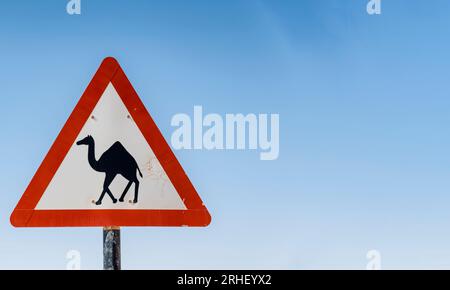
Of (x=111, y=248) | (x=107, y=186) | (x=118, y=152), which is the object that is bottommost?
(x=111, y=248)

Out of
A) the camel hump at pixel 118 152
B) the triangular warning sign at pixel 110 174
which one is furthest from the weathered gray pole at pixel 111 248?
the camel hump at pixel 118 152

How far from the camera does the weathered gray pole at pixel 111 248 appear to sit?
1902 mm

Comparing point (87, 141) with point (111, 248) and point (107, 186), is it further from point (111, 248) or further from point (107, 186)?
point (111, 248)

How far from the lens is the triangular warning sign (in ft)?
6.42

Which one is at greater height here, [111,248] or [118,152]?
[118,152]

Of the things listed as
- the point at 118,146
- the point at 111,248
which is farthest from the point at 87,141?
the point at 111,248

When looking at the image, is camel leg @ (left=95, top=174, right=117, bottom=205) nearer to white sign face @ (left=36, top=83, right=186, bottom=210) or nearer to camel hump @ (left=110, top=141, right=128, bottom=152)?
white sign face @ (left=36, top=83, right=186, bottom=210)

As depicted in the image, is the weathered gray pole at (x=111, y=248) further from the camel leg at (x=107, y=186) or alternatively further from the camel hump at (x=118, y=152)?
the camel hump at (x=118, y=152)

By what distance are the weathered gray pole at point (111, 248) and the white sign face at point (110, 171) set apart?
9 centimetres

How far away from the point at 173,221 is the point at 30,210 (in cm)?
52

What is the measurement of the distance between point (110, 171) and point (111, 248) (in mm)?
275

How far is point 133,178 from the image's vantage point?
1972 millimetres

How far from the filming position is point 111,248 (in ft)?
6.28
